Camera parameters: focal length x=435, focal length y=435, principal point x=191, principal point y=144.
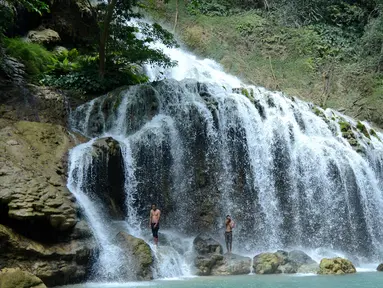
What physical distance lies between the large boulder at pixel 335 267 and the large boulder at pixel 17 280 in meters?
7.75

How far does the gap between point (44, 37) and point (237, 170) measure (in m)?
12.5

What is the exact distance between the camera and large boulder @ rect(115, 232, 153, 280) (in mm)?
11289

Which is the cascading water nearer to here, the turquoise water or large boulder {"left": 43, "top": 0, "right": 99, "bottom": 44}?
the turquoise water

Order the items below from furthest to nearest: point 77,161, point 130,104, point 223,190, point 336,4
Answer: point 336,4 → point 130,104 → point 223,190 → point 77,161

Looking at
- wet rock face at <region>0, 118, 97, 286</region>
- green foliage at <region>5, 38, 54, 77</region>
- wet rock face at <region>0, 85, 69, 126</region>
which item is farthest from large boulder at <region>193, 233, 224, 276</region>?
green foliage at <region>5, 38, 54, 77</region>

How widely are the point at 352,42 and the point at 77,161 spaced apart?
25.0 m

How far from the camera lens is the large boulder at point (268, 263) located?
12562mm

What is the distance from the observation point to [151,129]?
1614 centimetres

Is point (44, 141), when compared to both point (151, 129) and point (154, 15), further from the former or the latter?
point (154, 15)

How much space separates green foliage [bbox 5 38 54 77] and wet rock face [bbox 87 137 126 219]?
645 centimetres

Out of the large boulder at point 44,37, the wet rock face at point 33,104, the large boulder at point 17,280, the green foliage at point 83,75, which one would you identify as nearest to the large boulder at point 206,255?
the large boulder at point 17,280

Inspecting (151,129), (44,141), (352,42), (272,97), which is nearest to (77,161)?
(44,141)

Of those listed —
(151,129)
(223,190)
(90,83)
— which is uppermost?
(90,83)

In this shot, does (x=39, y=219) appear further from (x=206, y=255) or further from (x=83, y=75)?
(x=83, y=75)
